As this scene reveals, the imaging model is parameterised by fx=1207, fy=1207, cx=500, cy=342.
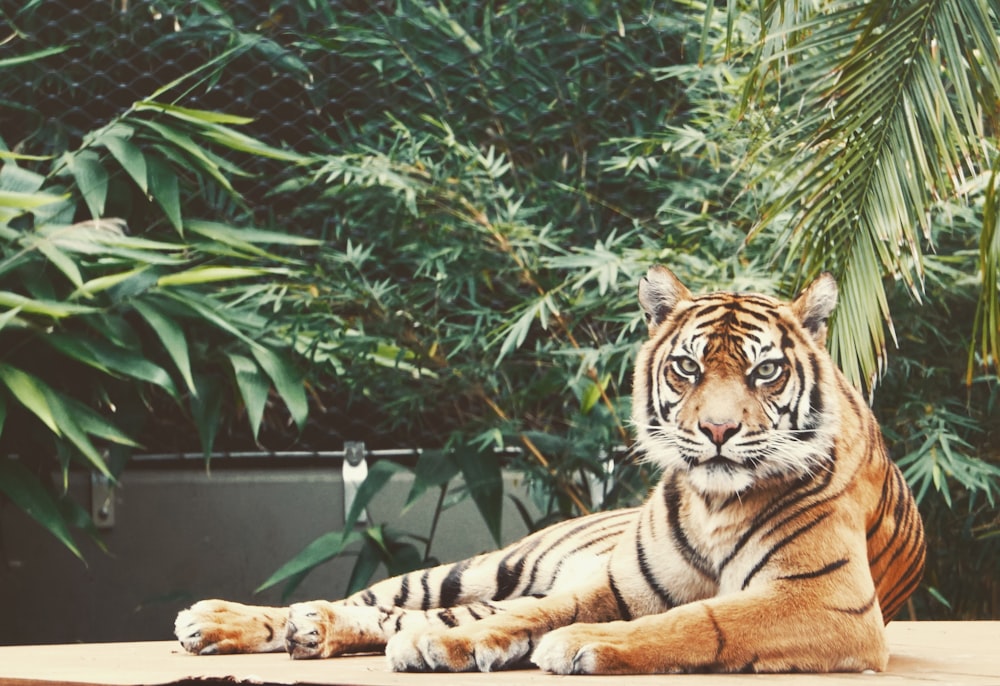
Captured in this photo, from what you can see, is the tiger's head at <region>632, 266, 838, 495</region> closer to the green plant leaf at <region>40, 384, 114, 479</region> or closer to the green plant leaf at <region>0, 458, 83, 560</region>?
the green plant leaf at <region>40, 384, 114, 479</region>

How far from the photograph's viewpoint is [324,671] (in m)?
1.26

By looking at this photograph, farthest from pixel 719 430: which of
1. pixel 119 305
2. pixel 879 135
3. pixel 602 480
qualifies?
pixel 119 305

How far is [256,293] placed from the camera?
2.99m

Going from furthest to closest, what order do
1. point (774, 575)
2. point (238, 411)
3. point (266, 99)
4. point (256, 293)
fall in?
1. point (266, 99)
2. point (238, 411)
3. point (256, 293)
4. point (774, 575)

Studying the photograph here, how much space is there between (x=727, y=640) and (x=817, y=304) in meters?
0.41

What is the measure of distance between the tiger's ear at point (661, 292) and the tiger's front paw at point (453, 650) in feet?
1.40

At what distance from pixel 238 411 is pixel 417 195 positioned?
0.89 meters

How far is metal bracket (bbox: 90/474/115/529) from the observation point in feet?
11.0

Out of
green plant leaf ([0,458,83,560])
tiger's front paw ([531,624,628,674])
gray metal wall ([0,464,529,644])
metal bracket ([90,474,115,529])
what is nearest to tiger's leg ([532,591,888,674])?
tiger's front paw ([531,624,628,674])

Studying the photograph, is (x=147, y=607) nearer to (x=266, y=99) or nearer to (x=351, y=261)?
(x=351, y=261)

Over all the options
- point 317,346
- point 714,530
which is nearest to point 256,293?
point 317,346

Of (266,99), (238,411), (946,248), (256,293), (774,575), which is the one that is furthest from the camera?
(266,99)

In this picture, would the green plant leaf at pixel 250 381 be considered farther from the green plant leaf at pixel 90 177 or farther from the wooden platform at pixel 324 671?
the wooden platform at pixel 324 671

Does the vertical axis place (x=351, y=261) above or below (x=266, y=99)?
below
